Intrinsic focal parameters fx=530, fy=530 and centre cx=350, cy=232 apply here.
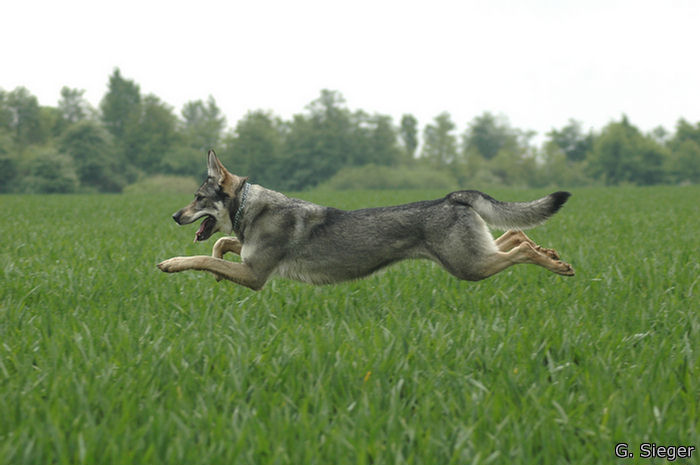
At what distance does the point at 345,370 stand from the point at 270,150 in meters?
82.6

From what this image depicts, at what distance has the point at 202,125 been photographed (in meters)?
91.7

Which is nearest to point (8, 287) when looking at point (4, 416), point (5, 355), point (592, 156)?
point (5, 355)

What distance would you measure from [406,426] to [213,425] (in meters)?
0.86

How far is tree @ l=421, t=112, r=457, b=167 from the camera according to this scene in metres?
107

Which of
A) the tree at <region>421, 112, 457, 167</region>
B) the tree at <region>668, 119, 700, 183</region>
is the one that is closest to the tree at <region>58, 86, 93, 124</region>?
the tree at <region>421, 112, 457, 167</region>

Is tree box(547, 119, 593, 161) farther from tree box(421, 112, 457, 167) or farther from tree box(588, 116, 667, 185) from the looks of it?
tree box(421, 112, 457, 167)

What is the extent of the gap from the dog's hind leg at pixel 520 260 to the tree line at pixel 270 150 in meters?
66.2

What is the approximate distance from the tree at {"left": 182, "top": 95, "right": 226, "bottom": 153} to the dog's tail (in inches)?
3169

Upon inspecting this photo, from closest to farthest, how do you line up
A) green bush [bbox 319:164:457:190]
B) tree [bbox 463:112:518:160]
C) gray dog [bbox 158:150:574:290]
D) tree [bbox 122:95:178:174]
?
gray dog [bbox 158:150:574:290], green bush [bbox 319:164:457:190], tree [bbox 122:95:178:174], tree [bbox 463:112:518:160]

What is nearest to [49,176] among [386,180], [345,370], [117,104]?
[117,104]

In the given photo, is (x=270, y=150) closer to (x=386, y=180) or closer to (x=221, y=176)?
(x=386, y=180)

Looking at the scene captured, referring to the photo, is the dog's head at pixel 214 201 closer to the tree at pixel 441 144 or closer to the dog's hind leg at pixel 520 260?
the dog's hind leg at pixel 520 260

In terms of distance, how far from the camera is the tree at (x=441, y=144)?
352 ft

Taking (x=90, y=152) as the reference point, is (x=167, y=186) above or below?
below
